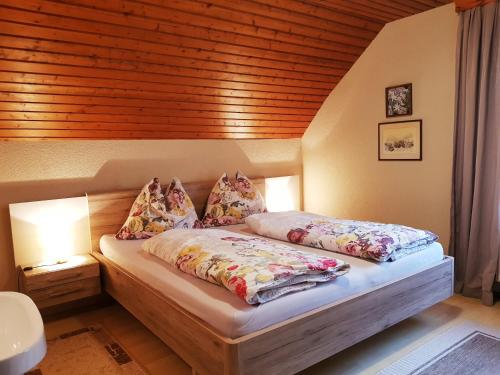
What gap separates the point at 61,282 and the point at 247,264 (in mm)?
1618

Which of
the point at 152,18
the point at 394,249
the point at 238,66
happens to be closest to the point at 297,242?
the point at 394,249

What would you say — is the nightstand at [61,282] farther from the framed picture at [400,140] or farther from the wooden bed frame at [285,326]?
the framed picture at [400,140]

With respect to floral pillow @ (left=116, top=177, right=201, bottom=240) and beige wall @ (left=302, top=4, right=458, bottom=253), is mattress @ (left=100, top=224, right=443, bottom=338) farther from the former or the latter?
beige wall @ (left=302, top=4, right=458, bottom=253)

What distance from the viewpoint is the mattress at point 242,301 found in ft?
5.90

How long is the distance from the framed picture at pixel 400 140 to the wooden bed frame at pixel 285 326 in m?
1.27

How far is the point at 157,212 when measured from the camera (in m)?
3.35

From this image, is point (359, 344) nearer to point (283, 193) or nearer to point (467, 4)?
point (283, 193)

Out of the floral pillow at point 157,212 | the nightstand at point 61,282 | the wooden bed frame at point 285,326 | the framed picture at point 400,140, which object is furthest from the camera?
the framed picture at point 400,140

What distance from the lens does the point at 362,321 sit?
220 cm

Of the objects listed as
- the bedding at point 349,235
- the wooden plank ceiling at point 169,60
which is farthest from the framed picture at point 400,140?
the bedding at point 349,235

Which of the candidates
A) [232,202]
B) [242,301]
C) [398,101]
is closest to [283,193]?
[232,202]

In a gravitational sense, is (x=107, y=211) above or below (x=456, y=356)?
above

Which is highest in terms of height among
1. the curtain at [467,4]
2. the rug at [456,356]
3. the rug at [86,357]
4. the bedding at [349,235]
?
the curtain at [467,4]

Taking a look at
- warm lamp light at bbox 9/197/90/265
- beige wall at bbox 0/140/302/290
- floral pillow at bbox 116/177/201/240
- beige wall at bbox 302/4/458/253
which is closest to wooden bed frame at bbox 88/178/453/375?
floral pillow at bbox 116/177/201/240
